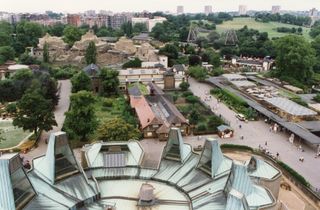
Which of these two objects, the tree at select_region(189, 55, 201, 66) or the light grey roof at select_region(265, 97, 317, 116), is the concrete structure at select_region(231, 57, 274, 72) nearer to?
the tree at select_region(189, 55, 201, 66)

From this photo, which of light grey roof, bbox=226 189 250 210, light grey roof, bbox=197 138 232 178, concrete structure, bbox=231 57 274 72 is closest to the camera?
light grey roof, bbox=226 189 250 210

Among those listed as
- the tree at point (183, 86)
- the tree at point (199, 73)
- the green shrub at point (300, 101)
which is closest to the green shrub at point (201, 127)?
the tree at point (183, 86)

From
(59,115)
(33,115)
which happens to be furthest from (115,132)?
(59,115)

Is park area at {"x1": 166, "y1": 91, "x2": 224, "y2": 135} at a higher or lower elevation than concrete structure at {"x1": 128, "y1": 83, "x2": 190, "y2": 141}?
lower

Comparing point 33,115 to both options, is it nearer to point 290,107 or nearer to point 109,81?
point 109,81

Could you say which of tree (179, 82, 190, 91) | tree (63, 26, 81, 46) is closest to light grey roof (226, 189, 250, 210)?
tree (179, 82, 190, 91)

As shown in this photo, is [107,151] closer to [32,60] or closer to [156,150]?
[156,150]

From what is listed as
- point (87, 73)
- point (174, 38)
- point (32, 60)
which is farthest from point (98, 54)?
point (174, 38)
